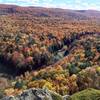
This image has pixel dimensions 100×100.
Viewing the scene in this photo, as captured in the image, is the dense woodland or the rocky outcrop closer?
the rocky outcrop

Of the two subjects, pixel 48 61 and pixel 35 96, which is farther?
pixel 48 61

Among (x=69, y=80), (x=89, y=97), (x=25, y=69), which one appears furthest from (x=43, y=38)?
(x=89, y=97)

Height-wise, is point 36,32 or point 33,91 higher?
point 33,91

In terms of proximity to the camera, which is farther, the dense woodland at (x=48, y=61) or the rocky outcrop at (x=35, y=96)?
the dense woodland at (x=48, y=61)

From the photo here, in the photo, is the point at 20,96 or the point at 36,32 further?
the point at 36,32

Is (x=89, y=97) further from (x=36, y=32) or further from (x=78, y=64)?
(x=36, y=32)

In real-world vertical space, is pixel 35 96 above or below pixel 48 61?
above

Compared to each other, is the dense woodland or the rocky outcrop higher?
the rocky outcrop

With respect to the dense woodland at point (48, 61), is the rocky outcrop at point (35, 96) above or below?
above
